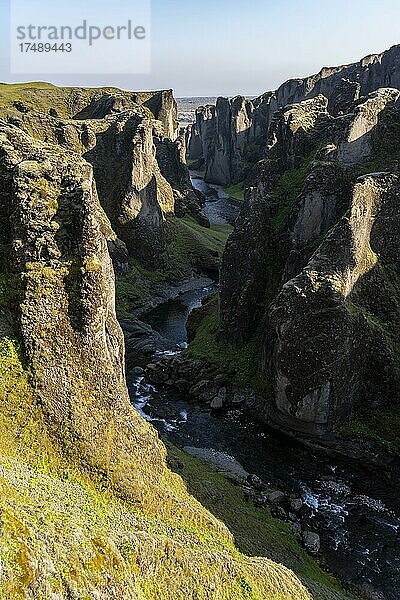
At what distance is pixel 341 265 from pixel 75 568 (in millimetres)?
31326

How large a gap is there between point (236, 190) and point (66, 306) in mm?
122342

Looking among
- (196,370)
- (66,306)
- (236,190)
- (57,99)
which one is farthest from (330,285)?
(236,190)

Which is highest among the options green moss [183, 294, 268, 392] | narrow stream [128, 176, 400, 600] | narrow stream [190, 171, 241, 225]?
narrow stream [190, 171, 241, 225]

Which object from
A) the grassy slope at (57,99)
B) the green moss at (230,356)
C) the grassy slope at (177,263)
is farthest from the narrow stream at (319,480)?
the grassy slope at (57,99)

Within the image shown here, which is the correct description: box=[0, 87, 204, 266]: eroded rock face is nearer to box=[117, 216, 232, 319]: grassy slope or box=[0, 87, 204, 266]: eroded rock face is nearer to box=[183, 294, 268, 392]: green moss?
box=[117, 216, 232, 319]: grassy slope

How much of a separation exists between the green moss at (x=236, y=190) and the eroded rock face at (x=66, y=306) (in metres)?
111

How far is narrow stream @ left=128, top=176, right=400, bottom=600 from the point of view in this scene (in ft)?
93.0

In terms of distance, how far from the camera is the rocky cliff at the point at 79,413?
1861 centimetres

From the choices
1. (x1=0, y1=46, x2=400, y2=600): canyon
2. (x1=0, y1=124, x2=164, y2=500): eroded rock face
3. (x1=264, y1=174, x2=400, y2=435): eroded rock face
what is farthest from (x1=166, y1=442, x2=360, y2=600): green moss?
(x1=264, y1=174, x2=400, y2=435): eroded rock face

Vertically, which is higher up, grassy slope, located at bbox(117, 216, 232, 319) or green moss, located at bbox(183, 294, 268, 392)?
grassy slope, located at bbox(117, 216, 232, 319)

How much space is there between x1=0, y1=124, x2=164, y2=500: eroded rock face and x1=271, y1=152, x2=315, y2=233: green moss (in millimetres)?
31779

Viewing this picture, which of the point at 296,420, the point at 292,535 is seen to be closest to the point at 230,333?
the point at 296,420

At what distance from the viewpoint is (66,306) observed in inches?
850

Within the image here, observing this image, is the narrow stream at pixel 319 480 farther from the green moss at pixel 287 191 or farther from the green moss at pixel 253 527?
the green moss at pixel 287 191
